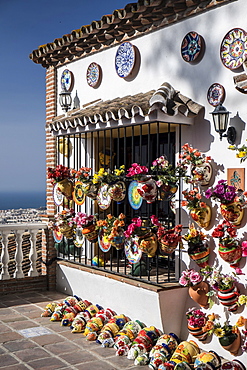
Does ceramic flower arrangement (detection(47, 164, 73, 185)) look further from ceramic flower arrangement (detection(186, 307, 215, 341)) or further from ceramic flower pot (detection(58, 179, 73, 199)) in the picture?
ceramic flower arrangement (detection(186, 307, 215, 341))

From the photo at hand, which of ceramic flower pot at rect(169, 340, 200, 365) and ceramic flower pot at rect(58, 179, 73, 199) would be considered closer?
ceramic flower pot at rect(169, 340, 200, 365)

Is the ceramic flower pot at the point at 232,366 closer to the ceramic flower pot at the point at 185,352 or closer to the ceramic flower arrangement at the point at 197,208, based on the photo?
the ceramic flower pot at the point at 185,352

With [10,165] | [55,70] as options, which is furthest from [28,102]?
[55,70]

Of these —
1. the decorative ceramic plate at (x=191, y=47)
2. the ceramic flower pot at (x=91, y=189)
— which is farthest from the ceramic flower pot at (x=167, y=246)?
the decorative ceramic plate at (x=191, y=47)

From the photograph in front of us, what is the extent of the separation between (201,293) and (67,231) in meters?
2.88

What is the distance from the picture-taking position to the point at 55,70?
9.88 metres

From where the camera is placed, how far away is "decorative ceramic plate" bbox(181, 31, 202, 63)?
6.44 metres

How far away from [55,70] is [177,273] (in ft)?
16.6

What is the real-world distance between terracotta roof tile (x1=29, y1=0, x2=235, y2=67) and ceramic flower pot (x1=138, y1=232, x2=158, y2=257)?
2.93m

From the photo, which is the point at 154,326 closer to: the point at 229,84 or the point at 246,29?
the point at 229,84

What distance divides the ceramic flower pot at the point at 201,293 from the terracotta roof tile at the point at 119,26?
3.45 meters

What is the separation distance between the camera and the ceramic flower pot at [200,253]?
6.20 metres

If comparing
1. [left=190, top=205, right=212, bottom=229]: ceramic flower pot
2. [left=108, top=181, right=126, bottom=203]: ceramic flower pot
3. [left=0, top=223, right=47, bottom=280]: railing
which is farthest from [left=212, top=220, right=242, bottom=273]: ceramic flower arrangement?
[left=0, top=223, right=47, bottom=280]: railing

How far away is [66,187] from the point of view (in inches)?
327
